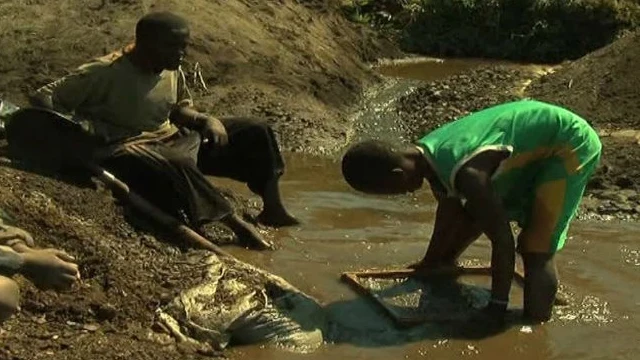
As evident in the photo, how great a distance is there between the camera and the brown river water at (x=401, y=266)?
17.5 ft

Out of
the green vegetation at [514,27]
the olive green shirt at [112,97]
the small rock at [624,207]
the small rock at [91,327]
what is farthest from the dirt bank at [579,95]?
the small rock at [91,327]

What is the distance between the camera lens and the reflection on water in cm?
534

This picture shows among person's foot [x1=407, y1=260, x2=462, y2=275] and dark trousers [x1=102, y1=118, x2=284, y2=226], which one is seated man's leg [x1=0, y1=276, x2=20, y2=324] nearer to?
dark trousers [x1=102, y1=118, x2=284, y2=226]

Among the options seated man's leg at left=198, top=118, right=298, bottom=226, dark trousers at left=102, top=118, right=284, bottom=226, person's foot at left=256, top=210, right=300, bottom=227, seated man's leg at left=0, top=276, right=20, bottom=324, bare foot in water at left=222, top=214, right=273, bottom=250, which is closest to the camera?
seated man's leg at left=0, top=276, right=20, bottom=324

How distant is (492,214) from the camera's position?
17.5 ft

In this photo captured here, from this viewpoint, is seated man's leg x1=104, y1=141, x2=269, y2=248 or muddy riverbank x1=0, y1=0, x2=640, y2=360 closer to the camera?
muddy riverbank x1=0, y1=0, x2=640, y2=360

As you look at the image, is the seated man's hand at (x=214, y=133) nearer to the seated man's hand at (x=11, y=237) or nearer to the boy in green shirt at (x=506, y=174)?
the boy in green shirt at (x=506, y=174)

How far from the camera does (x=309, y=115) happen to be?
461 inches

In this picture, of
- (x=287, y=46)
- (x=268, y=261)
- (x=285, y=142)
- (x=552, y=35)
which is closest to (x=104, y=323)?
(x=268, y=261)

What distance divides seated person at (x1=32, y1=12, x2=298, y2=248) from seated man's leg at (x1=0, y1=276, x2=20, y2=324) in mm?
2491

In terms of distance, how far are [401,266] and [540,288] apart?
103cm

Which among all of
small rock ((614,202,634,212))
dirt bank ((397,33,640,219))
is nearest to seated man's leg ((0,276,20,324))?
small rock ((614,202,634,212))

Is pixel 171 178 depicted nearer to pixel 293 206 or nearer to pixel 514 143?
pixel 293 206

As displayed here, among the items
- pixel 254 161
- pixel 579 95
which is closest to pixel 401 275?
pixel 254 161
